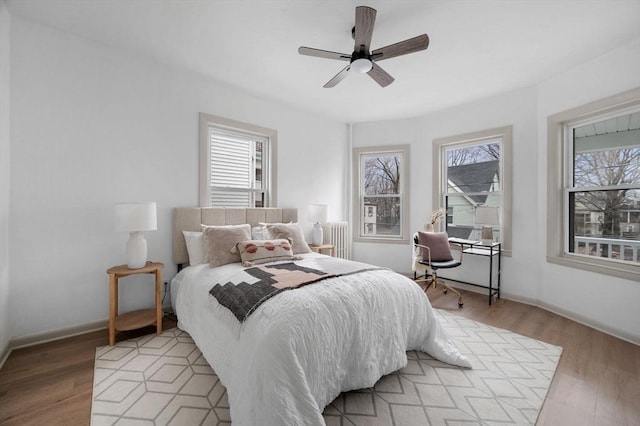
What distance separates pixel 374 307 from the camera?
1.87 metres

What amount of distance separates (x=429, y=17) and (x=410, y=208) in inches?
119

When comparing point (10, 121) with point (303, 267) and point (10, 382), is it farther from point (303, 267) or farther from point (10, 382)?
point (303, 267)

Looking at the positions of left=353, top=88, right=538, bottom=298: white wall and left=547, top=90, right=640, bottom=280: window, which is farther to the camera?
left=353, top=88, right=538, bottom=298: white wall

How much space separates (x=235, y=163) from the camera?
3744 mm

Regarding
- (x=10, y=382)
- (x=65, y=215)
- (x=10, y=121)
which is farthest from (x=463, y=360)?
(x=10, y=121)

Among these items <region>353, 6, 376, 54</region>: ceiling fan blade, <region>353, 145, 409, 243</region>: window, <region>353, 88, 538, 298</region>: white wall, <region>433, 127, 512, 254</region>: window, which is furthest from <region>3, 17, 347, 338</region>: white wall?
<region>433, 127, 512, 254</region>: window

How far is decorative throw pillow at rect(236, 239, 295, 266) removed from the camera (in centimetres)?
264

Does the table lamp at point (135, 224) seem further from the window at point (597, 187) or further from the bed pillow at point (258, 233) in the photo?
the window at point (597, 187)

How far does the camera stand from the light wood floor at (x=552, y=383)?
63.9 inches

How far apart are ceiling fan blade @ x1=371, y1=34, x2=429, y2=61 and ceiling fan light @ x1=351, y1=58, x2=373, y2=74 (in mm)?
81

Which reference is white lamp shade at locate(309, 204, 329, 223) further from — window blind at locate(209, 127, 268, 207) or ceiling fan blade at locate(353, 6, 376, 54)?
ceiling fan blade at locate(353, 6, 376, 54)

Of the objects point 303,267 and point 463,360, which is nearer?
point 463,360

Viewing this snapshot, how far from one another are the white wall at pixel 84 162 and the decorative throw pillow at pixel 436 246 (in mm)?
3126

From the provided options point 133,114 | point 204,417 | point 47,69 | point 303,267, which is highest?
point 47,69
